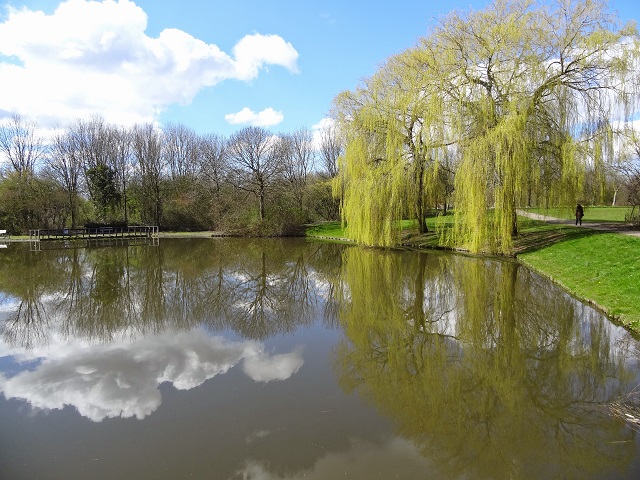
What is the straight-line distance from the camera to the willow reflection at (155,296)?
349 inches

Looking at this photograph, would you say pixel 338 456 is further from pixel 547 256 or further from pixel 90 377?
→ pixel 547 256

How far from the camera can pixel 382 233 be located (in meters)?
21.0

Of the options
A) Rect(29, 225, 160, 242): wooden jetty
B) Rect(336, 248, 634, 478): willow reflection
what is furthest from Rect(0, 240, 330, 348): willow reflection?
Rect(29, 225, 160, 242): wooden jetty

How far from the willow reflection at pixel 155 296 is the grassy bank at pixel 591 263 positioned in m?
6.49

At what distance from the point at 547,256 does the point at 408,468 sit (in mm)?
14302

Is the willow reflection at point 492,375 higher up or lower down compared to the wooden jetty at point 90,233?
lower down

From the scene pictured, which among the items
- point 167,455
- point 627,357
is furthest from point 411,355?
point 167,455

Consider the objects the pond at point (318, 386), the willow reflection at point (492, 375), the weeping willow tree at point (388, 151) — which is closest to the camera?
the pond at point (318, 386)

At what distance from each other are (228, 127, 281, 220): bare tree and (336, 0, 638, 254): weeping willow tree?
66.5 ft

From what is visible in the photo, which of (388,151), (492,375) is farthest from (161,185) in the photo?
(492,375)

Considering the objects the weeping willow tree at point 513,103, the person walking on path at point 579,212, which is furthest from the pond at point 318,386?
the person walking on path at point 579,212

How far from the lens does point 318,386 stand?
571 cm

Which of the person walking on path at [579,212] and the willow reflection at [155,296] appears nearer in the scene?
the willow reflection at [155,296]

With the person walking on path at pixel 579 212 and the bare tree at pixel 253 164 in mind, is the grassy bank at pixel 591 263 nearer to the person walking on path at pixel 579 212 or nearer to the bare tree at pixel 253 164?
the person walking on path at pixel 579 212
